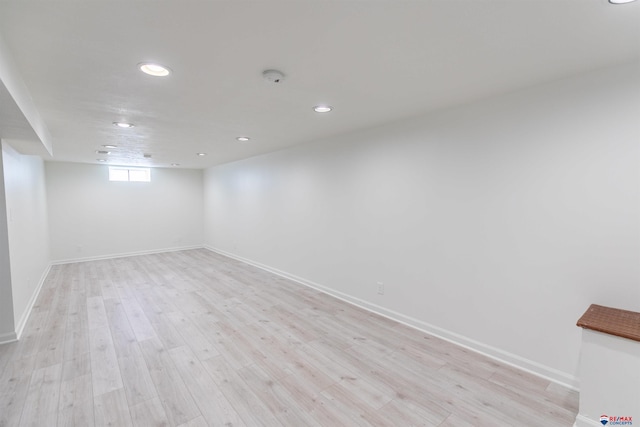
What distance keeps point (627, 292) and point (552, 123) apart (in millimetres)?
1264

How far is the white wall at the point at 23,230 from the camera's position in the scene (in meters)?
2.99

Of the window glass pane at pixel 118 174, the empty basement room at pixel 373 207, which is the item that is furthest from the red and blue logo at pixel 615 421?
the window glass pane at pixel 118 174

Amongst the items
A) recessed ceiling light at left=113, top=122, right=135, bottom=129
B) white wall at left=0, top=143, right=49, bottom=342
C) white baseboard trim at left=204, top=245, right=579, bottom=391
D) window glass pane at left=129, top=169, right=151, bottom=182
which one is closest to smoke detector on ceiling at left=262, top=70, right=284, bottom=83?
recessed ceiling light at left=113, top=122, right=135, bottom=129

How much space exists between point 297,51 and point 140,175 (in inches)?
281

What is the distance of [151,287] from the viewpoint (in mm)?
4605

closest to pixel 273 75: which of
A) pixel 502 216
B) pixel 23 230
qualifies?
pixel 502 216

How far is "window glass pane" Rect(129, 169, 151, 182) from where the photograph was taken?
23.4 feet

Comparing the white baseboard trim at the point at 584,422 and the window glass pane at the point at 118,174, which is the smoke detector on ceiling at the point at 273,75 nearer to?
the white baseboard trim at the point at 584,422

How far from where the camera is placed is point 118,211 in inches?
273

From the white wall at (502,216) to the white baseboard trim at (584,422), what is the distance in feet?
1.61

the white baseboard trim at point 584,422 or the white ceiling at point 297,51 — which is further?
the white baseboard trim at point 584,422

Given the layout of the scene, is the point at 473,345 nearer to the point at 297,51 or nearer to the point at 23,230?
the point at 297,51

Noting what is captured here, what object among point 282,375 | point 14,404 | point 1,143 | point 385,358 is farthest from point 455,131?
point 1,143

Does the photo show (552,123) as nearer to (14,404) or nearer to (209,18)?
(209,18)
